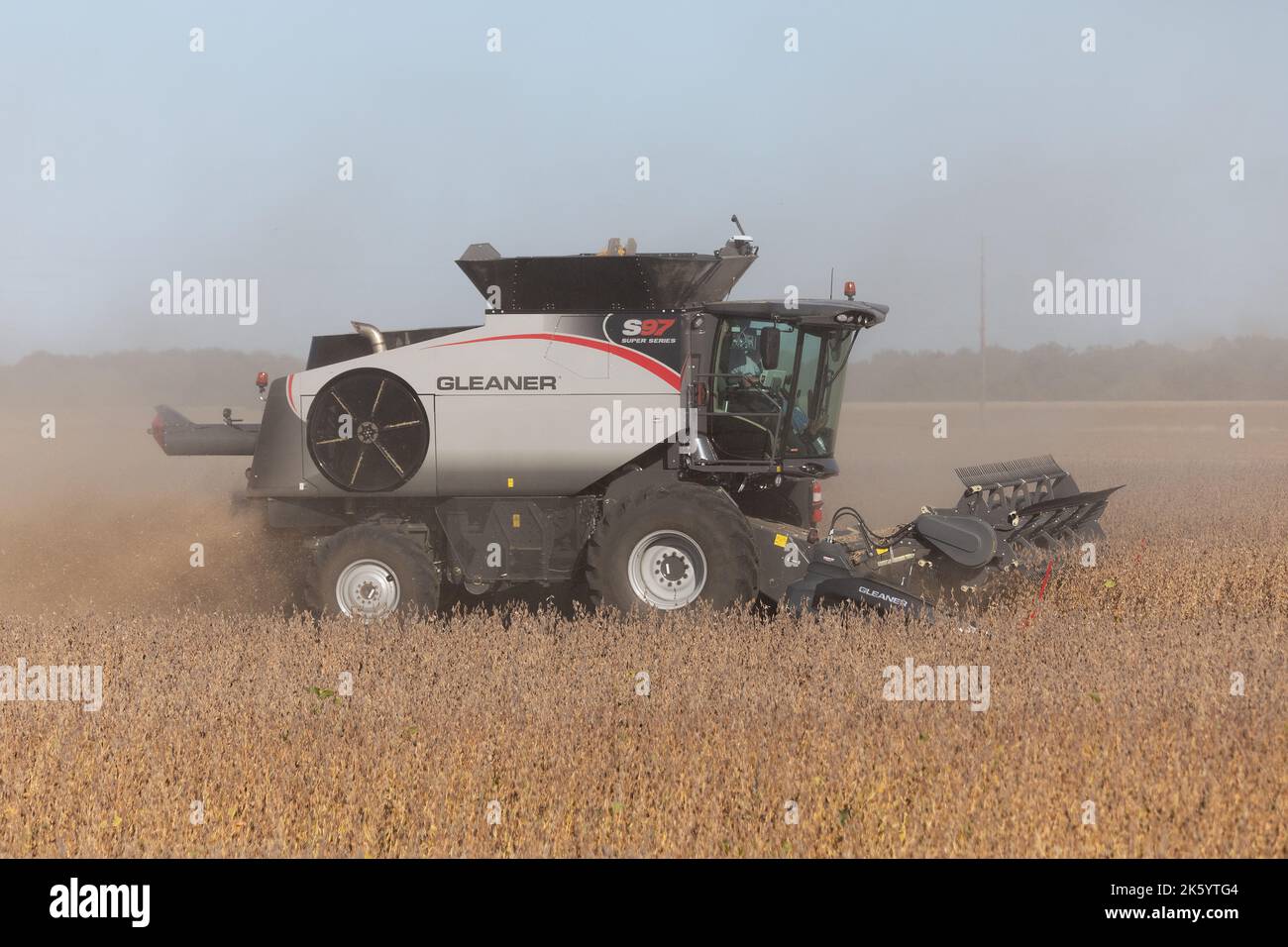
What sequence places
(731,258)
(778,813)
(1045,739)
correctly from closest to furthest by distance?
1. (778,813)
2. (1045,739)
3. (731,258)

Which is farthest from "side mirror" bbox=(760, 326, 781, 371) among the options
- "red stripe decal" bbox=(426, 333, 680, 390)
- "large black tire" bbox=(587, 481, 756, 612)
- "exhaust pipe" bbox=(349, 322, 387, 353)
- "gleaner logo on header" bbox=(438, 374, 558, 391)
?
"exhaust pipe" bbox=(349, 322, 387, 353)

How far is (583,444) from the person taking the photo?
8.40m

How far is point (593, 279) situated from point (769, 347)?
132 cm

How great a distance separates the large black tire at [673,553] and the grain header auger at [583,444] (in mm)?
15

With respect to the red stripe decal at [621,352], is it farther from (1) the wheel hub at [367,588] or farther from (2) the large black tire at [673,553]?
(1) the wheel hub at [367,588]

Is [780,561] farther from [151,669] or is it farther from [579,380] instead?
[151,669]

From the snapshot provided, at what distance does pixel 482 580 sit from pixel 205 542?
4.64m

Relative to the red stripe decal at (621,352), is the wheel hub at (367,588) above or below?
below

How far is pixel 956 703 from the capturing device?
5.45 m

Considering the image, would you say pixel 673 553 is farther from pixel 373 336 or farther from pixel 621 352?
pixel 373 336

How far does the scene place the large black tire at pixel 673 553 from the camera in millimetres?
8039

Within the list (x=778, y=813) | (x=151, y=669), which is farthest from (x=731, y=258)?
(x=778, y=813)

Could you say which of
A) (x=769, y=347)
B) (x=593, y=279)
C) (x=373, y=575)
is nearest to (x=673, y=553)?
(x=769, y=347)

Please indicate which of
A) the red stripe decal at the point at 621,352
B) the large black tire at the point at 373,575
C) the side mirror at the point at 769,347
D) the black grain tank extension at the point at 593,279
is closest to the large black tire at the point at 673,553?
the red stripe decal at the point at 621,352
